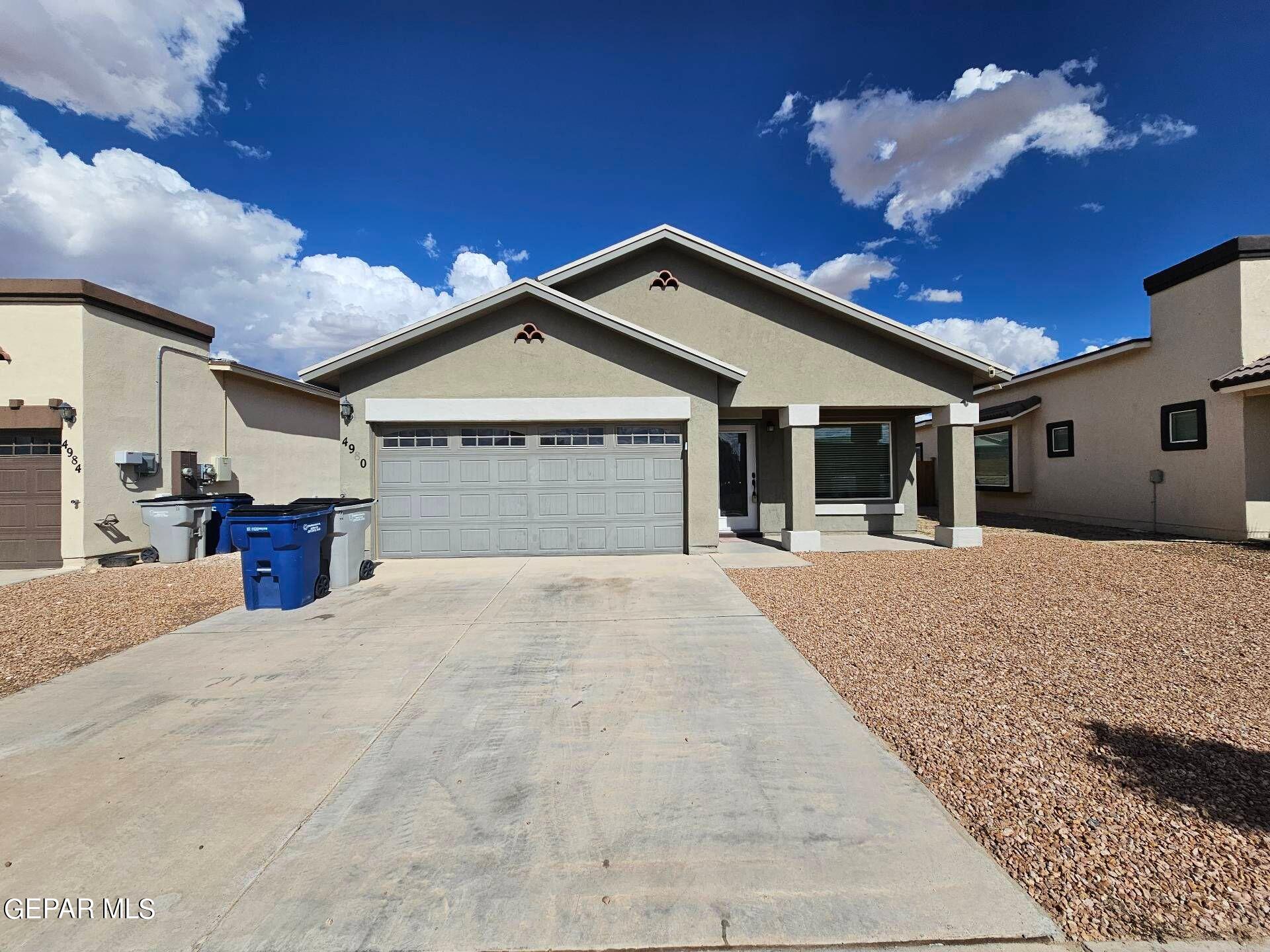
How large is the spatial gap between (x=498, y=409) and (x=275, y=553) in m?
4.18

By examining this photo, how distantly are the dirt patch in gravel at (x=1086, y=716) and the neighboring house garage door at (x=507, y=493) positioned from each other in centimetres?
A: 296

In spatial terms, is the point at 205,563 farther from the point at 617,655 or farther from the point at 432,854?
the point at 432,854

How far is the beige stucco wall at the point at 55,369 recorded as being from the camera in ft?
32.1

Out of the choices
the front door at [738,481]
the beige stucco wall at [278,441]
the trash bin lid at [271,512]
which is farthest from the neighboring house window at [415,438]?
the front door at [738,481]

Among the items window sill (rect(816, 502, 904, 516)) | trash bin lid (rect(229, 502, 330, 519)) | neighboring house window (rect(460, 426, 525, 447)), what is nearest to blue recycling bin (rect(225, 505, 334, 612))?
trash bin lid (rect(229, 502, 330, 519))

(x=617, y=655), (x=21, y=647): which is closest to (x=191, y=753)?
(x=617, y=655)

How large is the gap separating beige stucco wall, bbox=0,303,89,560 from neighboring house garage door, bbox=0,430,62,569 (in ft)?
0.53

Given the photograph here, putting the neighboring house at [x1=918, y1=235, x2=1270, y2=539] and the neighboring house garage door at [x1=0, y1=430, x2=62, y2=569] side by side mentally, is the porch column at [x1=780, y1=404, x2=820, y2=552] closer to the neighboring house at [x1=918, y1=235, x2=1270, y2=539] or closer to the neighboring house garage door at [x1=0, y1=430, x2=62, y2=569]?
the neighboring house at [x1=918, y1=235, x2=1270, y2=539]

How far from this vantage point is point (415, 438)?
9984 mm

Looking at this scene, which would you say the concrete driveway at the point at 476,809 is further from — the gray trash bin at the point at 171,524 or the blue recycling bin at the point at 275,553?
the gray trash bin at the point at 171,524

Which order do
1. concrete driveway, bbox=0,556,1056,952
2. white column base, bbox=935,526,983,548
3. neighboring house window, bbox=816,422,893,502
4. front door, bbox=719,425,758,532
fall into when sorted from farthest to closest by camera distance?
neighboring house window, bbox=816,422,893,502, front door, bbox=719,425,758,532, white column base, bbox=935,526,983,548, concrete driveway, bbox=0,556,1056,952

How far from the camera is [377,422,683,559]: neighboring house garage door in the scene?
9.93 meters

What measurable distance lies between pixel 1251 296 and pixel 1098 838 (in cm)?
1347

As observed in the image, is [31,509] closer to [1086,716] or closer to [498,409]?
[498,409]
